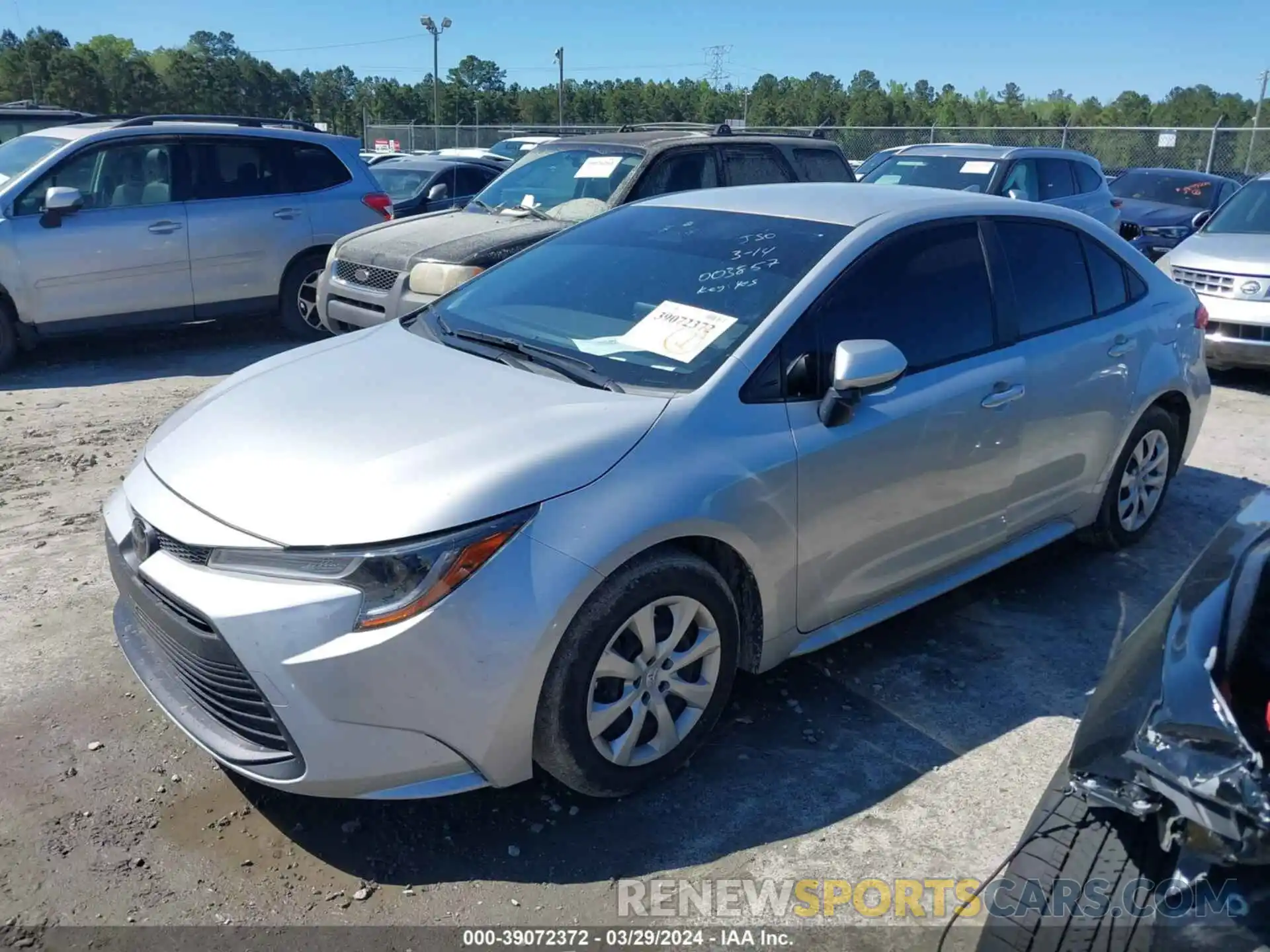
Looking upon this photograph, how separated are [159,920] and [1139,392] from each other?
14.2ft

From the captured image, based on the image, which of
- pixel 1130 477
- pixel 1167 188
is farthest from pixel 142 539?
pixel 1167 188

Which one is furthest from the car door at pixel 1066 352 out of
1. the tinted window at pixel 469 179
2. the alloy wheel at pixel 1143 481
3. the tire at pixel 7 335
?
the tinted window at pixel 469 179

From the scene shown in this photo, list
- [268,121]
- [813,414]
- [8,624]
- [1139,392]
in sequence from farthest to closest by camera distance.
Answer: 1. [268,121]
2. [1139,392]
3. [8,624]
4. [813,414]

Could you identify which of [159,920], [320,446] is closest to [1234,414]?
[320,446]

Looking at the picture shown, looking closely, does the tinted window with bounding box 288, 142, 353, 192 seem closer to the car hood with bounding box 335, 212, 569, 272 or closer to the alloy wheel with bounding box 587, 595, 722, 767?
the car hood with bounding box 335, 212, 569, 272

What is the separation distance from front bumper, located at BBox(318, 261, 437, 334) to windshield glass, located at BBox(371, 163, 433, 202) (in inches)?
225

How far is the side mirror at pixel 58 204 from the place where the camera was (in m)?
7.82

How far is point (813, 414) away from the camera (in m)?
3.42

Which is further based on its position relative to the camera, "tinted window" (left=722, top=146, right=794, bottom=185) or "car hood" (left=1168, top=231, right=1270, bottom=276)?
"car hood" (left=1168, top=231, right=1270, bottom=276)

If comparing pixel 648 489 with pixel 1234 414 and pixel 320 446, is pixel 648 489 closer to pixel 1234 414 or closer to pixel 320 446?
pixel 320 446

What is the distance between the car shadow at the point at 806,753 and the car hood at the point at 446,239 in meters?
3.92

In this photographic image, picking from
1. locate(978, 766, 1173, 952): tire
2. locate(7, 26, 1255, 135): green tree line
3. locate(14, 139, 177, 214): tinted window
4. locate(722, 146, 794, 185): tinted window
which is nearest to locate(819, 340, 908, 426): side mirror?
locate(978, 766, 1173, 952): tire

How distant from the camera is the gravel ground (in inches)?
109

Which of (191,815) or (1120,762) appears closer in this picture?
(1120,762)
